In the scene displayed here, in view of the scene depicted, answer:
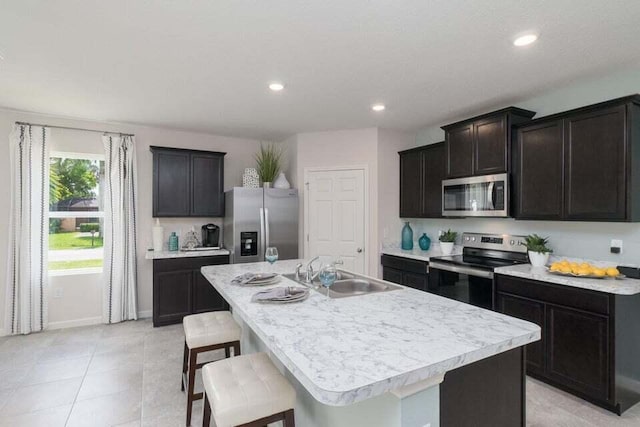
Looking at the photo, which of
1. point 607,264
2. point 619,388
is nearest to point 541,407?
point 619,388

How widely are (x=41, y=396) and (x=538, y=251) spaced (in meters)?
4.33

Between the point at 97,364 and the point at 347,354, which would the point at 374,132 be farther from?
the point at 97,364

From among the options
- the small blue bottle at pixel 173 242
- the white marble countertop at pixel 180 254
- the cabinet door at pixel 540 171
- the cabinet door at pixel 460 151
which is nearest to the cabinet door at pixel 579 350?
the cabinet door at pixel 540 171

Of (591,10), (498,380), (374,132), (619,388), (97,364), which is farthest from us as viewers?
(374,132)

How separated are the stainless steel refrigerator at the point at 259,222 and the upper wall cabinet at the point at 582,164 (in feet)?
9.16

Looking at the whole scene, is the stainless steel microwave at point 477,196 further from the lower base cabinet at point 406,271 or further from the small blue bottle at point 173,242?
the small blue bottle at point 173,242

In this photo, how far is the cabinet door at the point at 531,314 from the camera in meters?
2.65

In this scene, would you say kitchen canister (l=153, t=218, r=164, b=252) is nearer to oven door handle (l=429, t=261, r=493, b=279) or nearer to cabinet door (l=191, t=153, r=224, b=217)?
cabinet door (l=191, t=153, r=224, b=217)

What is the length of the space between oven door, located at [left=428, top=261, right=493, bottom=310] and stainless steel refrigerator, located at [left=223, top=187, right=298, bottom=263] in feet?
6.49

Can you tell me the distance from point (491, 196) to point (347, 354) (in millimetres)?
2772

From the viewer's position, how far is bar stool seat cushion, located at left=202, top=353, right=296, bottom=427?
1.38 meters

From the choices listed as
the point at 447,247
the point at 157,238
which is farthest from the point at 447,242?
the point at 157,238

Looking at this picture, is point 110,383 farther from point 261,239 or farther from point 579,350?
point 579,350

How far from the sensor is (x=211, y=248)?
4590 millimetres
